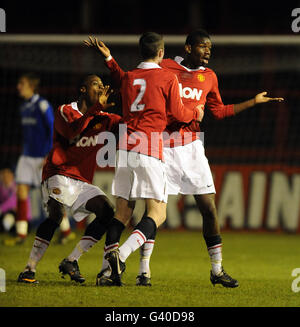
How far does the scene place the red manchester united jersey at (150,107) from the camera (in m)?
5.55

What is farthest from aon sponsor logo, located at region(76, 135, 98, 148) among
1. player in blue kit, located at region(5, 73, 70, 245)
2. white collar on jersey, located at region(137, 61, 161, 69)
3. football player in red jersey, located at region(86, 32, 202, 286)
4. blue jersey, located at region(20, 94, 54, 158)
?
blue jersey, located at region(20, 94, 54, 158)

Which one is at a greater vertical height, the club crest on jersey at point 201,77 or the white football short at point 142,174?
the club crest on jersey at point 201,77

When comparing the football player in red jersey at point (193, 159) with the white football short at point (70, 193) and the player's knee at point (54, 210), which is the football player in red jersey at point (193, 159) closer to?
the white football short at point (70, 193)

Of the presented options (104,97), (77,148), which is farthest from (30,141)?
(104,97)

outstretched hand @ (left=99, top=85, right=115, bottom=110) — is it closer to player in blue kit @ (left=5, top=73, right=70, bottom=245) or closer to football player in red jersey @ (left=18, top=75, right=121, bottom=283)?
football player in red jersey @ (left=18, top=75, right=121, bottom=283)

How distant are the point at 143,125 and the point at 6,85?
34.7ft

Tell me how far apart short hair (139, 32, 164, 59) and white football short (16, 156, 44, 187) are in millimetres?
4345

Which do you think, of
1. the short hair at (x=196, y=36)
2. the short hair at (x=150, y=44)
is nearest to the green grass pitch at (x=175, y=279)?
the short hair at (x=150, y=44)

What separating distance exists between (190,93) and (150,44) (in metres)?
0.67

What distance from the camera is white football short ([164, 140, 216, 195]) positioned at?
19.9 ft

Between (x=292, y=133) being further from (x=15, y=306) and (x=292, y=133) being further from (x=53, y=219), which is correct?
(x=15, y=306)

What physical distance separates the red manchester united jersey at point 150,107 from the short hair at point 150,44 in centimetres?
8

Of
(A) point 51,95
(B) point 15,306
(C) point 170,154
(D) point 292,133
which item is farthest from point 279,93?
(B) point 15,306

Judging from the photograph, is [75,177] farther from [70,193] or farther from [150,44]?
[150,44]
